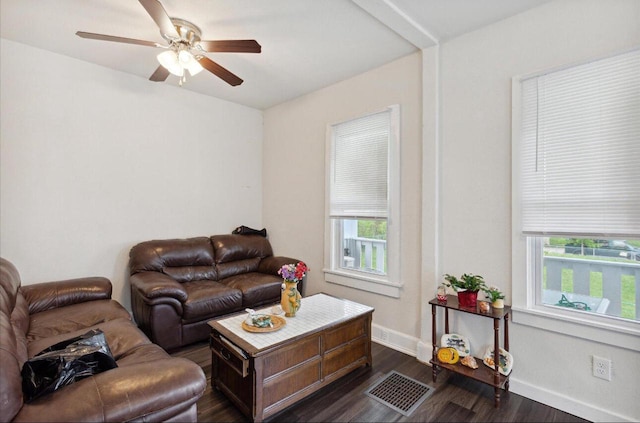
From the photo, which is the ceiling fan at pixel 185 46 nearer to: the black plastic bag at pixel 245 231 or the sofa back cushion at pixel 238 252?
the sofa back cushion at pixel 238 252

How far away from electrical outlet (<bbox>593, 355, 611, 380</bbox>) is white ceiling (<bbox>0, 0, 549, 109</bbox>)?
2434 millimetres

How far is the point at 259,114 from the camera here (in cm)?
475

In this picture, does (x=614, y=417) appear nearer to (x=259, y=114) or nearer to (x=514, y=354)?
(x=514, y=354)

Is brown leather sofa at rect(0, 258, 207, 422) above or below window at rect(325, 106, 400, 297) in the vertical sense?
below

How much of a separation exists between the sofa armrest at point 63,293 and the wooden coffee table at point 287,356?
1.45m

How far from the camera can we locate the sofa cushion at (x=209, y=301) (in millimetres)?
2961

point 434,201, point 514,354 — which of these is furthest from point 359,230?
point 514,354

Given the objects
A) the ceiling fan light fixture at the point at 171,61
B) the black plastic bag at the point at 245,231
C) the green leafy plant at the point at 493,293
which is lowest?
the green leafy plant at the point at 493,293

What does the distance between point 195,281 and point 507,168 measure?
3312 mm

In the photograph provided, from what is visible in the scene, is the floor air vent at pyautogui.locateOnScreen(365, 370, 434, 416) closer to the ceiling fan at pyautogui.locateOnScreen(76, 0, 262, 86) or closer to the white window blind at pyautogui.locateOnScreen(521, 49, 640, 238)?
the white window blind at pyautogui.locateOnScreen(521, 49, 640, 238)

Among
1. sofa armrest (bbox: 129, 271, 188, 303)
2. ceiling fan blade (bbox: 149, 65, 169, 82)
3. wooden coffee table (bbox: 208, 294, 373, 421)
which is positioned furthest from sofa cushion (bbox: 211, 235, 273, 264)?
ceiling fan blade (bbox: 149, 65, 169, 82)

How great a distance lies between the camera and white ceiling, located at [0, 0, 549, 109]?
2.28 meters

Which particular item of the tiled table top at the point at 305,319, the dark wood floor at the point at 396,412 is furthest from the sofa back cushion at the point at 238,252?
the dark wood floor at the point at 396,412

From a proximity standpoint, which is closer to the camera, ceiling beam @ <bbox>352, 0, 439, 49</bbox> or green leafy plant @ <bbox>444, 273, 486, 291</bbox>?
ceiling beam @ <bbox>352, 0, 439, 49</bbox>
